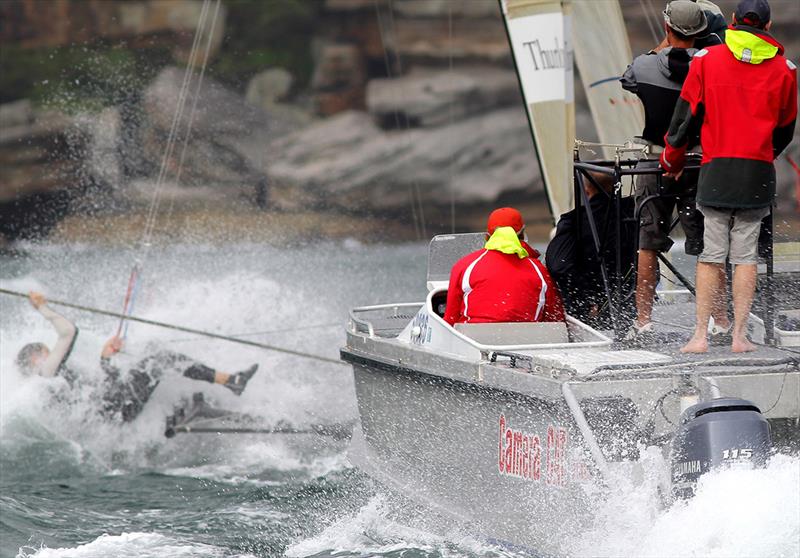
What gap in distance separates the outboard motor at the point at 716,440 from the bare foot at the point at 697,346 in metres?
0.76

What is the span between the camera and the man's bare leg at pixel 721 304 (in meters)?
6.96

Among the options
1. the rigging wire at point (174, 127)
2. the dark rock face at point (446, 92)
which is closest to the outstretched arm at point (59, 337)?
the rigging wire at point (174, 127)

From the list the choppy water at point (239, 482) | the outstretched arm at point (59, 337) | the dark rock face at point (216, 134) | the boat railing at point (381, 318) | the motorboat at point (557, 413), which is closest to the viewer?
the choppy water at point (239, 482)

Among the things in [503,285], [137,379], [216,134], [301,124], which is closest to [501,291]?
[503,285]

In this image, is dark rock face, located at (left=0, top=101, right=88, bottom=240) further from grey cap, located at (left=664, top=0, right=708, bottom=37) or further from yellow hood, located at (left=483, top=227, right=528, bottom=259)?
grey cap, located at (left=664, top=0, right=708, bottom=37)

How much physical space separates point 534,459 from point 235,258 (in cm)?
2399

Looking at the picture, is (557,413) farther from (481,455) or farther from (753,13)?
(753,13)

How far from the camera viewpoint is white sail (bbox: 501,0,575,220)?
1172 cm

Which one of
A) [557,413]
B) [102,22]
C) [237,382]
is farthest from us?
[102,22]

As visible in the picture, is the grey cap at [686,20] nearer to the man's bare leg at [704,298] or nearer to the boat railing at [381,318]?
the man's bare leg at [704,298]

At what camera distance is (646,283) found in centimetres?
750

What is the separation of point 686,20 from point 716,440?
2.20 m

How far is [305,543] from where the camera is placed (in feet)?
26.7

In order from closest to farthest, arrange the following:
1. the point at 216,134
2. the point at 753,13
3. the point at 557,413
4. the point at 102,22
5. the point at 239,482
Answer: the point at 557,413, the point at 753,13, the point at 239,482, the point at 216,134, the point at 102,22
